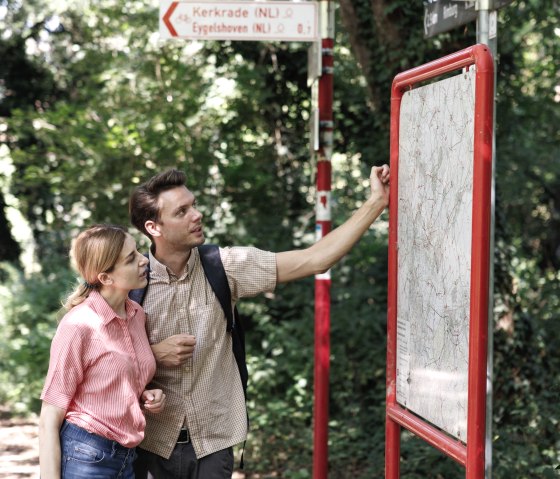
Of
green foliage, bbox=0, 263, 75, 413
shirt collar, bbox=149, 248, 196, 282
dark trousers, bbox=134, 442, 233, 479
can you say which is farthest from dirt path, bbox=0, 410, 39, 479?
shirt collar, bbox=149, 248, 196, 282

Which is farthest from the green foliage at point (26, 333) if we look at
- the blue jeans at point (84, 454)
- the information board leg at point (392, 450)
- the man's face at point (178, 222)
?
the information board leg at point (392, 450)

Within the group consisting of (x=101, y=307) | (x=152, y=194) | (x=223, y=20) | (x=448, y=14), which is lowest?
(x=101, y=307)

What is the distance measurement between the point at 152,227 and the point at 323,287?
1.97m

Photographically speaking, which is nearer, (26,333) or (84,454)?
(84,454)

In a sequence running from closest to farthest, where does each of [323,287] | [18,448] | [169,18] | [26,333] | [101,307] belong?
[101,307], [169,18], [323,287], [18,448], [26,333]

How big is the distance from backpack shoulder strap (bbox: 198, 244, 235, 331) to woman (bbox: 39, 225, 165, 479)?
309 mm

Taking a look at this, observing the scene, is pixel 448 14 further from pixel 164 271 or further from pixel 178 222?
pixel 164 271

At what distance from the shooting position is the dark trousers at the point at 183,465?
3488 millimetres

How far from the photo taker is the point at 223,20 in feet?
16.3

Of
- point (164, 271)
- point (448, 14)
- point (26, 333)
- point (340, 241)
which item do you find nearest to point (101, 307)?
point (164, 271)

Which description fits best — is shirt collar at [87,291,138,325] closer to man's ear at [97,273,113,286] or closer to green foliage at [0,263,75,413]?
man's ear at [97,273,113,286]

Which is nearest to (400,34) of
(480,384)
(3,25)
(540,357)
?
(540,357)

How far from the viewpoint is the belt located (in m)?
3.49

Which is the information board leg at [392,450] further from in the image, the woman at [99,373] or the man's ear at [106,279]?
the man's ear at [106,279]
